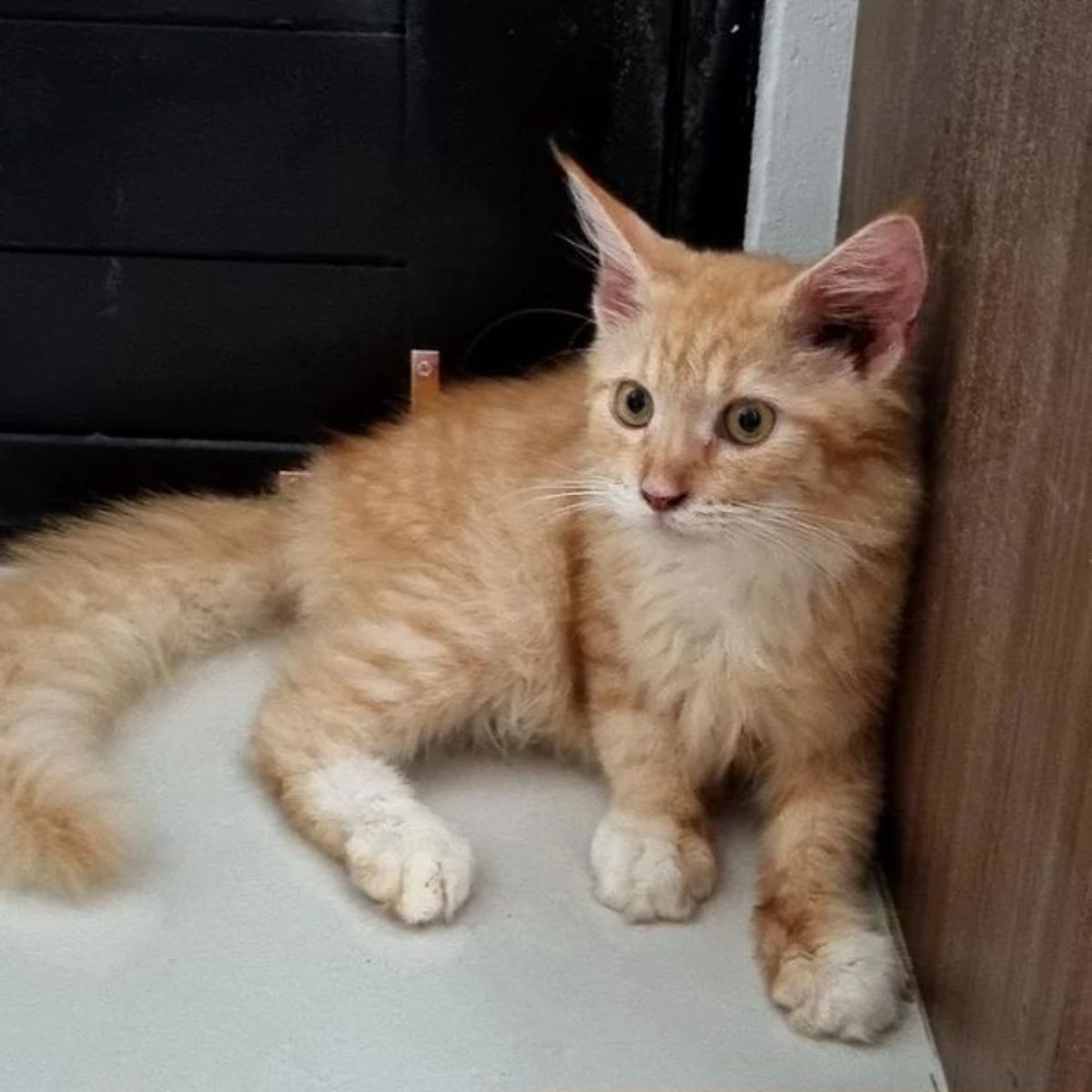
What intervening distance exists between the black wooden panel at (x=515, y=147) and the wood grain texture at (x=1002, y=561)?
1.44ft

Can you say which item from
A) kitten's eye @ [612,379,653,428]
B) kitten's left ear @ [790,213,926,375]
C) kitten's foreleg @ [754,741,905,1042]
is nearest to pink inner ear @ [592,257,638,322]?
kitten's eye @ [612,379,653,428]

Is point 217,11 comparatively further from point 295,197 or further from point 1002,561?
point 1002,561

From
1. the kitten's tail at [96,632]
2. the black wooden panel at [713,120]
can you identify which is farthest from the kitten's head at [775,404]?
the kitten's tail at [96,632]

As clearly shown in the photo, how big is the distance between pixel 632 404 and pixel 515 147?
596 mm

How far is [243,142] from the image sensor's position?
2.01 metres

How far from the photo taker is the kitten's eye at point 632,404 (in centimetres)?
154

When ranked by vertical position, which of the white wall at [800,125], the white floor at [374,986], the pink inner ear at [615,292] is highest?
the white wall at [800,125]

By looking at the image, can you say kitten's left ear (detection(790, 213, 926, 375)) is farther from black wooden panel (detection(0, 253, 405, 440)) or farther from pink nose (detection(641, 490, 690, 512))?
black wooden panel (detection(0, 253, 405, 440))

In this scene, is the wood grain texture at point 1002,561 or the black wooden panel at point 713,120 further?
the black wooden panel at point 713,120

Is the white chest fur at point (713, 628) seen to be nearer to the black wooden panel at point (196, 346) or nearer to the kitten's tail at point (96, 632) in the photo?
the kitten's tail at point (96, 632)

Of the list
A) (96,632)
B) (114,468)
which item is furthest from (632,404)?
(114,468)

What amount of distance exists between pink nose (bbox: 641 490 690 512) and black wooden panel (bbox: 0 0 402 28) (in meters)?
0.85

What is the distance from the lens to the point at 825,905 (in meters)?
1.52

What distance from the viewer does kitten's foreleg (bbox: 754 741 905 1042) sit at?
1.43 m
